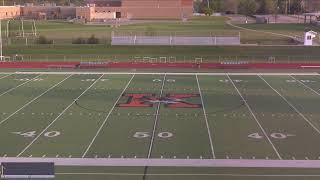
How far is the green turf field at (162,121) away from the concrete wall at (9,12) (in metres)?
71.7

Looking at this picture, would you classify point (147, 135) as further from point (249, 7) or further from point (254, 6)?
point (254, 6)

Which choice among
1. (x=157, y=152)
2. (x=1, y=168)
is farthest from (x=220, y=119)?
(x=1, y=168)

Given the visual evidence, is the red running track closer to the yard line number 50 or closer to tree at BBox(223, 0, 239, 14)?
the yard line number 50

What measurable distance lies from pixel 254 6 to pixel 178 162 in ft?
337

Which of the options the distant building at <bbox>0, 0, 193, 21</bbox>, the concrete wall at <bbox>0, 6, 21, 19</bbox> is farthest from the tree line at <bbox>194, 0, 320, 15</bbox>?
the concrete wall at <bbox>0, 6, 21, 19</bbox>

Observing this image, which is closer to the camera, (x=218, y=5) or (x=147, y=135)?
(x=147, y=135)

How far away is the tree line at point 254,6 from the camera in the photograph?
11394cm

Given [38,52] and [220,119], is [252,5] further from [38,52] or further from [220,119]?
[220,119]

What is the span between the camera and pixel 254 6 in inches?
4488

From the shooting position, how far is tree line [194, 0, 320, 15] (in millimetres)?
113938

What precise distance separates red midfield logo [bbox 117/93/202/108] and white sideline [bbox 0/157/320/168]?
8189 mm

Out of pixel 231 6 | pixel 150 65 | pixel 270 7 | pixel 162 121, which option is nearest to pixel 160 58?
pixel 150 65

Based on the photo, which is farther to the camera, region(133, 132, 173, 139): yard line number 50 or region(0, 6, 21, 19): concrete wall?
region(0, 6, 21, 19): concrete wall

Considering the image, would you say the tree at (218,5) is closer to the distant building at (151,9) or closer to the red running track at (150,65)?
the distant building at (151,9)
